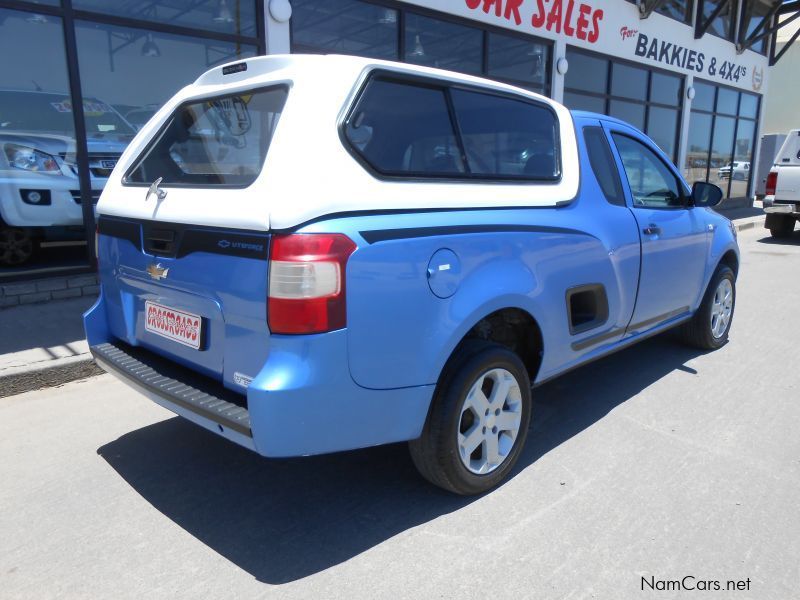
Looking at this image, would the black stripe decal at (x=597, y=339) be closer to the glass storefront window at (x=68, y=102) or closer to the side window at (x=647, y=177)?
the side window at (x=647, y=177)

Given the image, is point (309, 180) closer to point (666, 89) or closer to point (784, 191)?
point (784, 191)

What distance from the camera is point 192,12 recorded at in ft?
21.4

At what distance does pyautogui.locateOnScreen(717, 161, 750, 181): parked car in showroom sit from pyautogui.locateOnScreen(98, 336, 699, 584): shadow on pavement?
655 inches

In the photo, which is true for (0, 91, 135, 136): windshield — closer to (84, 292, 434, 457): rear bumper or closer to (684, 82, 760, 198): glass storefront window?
(84, 292, 434, 457): rear bumper

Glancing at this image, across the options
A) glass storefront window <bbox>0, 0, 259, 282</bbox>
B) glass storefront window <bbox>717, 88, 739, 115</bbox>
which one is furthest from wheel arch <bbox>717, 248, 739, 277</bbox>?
glass storefront window <bbox>717, 88, 739, 115</bbox>

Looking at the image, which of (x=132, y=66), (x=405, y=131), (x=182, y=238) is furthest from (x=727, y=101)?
(x=182, y=238)

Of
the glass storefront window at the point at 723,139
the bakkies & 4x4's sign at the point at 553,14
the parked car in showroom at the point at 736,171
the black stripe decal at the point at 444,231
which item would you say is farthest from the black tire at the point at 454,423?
the parked car in showroom at the point at 736,171

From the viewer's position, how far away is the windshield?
572 cm

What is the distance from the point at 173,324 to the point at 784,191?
12.3 meters

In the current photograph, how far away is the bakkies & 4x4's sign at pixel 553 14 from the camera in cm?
940

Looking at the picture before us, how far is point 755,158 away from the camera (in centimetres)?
1878

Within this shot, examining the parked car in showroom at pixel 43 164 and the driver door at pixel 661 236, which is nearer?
the driver door at pixel 661 236

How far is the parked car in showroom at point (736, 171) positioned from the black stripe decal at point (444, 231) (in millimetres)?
17165

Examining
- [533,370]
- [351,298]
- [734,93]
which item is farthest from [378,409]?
[734,93]
